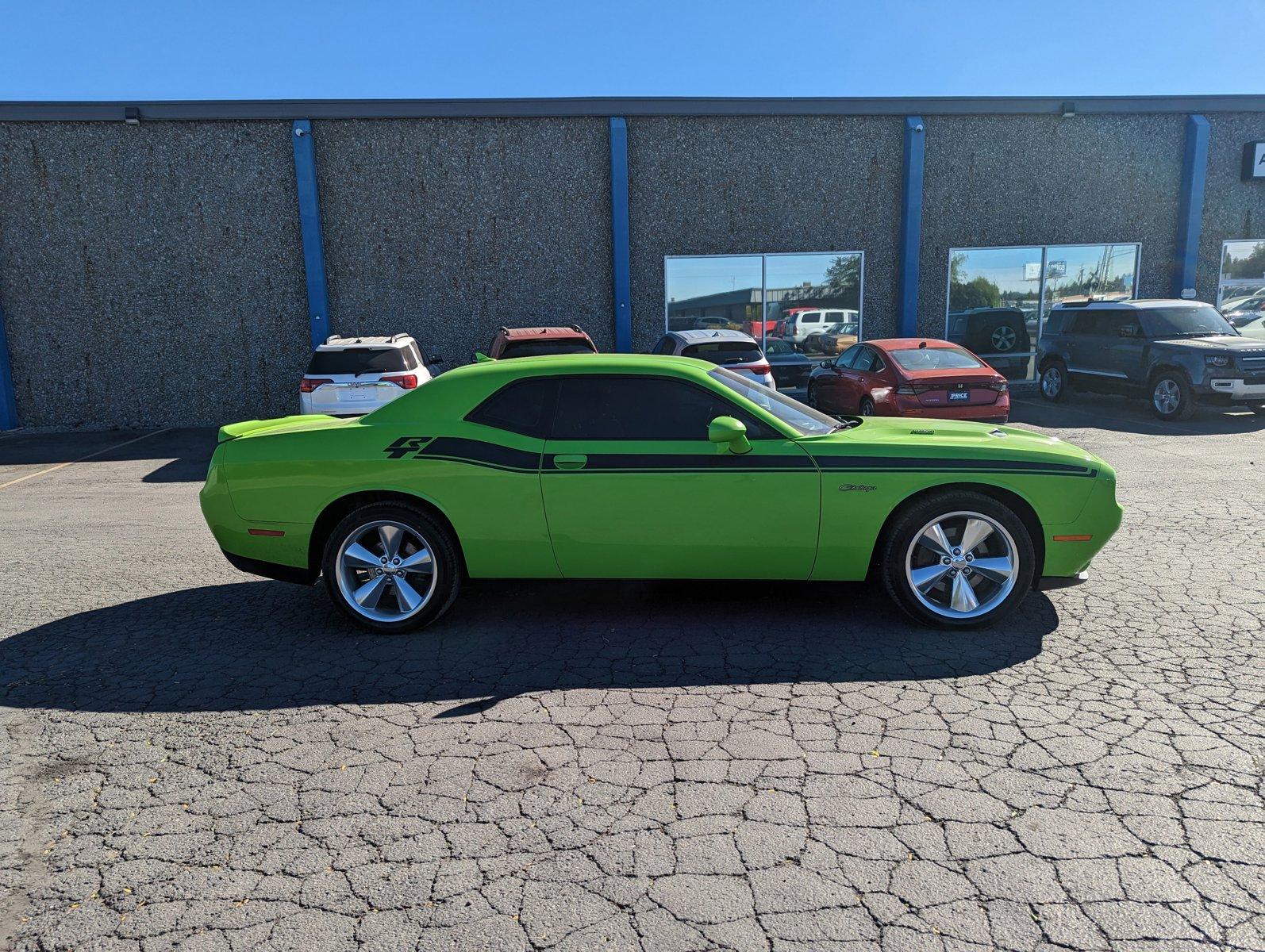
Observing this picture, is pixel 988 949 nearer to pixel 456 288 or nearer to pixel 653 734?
pixel 653 734

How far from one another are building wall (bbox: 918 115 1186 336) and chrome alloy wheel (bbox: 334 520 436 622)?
15.4 m

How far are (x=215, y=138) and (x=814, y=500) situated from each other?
15223 mm

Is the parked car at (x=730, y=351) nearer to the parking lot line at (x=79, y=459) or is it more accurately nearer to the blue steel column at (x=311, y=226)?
the blue steel column at (x=311, y=226)

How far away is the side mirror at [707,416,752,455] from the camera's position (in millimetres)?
4918

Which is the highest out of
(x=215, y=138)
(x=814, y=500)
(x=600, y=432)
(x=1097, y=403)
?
(x=215, y=138)

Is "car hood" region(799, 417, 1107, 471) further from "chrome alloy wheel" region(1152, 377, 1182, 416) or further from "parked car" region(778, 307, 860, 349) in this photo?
"parked car" region(778, 307, 860, 349)

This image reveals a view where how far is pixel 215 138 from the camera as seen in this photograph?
16.1 m

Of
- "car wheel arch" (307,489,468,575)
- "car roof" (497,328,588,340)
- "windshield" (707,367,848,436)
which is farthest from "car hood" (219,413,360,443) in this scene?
"car roof" (497,328,588,340)

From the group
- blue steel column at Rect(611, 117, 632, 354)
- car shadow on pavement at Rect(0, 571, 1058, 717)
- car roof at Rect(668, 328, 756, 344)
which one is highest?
blue steel column at Rect(611, 117, 632, 354)

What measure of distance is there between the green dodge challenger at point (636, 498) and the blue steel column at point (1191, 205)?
1691 centimetres

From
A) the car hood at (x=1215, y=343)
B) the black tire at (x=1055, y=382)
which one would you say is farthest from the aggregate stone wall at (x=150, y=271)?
the car hood at (x=1215, y=343)

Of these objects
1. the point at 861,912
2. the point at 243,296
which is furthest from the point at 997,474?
the point at 243,296

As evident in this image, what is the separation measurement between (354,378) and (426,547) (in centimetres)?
671

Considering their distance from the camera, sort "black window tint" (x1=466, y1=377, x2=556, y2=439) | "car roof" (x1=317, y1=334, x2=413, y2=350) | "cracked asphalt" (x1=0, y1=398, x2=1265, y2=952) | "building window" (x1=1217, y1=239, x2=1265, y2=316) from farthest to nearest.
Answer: "building window" (x1=1217, y1=239, x2=1265, y2=316)
"car roof" (x1=317, y1=334, x2=413, y2=350)
"black window tint" (x1=466, y1=377, x2=556, y2=439)
"cracked asphalt" (x1=0, y1=398, x2=1265, y2=952)
